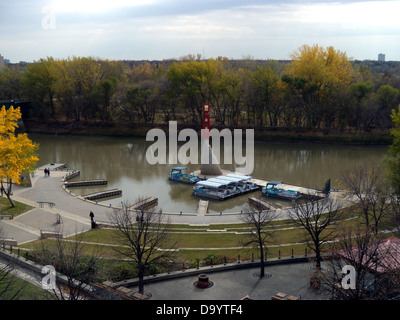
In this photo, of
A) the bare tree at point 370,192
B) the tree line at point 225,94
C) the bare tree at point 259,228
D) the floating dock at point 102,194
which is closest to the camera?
the bare tree at point 259,228

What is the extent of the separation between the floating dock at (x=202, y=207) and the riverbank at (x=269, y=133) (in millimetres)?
33813

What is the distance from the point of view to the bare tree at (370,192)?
25.6 metres

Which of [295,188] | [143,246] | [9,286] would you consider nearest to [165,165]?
[295,188]

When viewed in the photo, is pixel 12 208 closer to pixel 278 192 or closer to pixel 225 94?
pixel 278 192

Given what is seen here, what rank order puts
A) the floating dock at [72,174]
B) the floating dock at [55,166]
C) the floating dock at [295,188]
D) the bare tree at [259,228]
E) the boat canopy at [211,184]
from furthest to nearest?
the floating dock at [55,166] < the floating dock at [72,174] < the boat canopy at [211,184] < the floating dock at [295,188] < the bare tree at [259,228]

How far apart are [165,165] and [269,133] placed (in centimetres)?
2373

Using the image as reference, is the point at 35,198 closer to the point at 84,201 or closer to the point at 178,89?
the point at 84,201

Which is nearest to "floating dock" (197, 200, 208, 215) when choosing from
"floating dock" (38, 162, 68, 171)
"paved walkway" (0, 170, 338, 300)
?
"paved walkway" (0, 170, 338, 300)

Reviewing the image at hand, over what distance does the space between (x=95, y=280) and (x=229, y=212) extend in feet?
58.8

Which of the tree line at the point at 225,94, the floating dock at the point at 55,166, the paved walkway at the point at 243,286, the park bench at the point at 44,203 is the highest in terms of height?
the tree line at the point at 225,94

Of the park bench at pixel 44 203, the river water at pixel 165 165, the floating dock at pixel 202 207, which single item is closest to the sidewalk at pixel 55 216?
the park bench at pixel 44 203

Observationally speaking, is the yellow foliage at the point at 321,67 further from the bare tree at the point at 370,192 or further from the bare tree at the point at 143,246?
the bare tree at the point at 143,246
